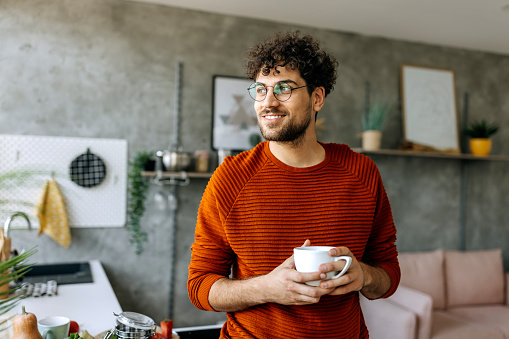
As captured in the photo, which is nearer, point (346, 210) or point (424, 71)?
point (346, 210)

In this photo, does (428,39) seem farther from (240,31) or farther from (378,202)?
(378,202)

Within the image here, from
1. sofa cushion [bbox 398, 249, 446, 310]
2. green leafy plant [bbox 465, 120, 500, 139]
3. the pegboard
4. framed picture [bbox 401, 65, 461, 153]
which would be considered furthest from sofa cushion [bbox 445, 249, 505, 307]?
the pegboard

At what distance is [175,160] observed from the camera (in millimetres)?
3096

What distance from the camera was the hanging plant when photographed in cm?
317

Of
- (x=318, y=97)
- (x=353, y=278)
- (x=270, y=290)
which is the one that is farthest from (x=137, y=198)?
(x=353, y=278)

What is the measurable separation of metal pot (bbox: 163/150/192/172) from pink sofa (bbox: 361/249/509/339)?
64.0 inches

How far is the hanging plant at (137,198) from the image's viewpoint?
317 centimetres

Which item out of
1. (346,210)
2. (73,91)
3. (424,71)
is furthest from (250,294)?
(424,71)

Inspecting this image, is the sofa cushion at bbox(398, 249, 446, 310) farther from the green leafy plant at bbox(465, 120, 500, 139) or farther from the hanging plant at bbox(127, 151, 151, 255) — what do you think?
the hanging plant at bbox(127, 151, 151, 255)

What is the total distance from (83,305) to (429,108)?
3.29 m

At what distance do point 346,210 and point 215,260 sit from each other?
391mm

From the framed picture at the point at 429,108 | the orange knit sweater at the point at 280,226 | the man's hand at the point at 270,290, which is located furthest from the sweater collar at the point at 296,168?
the framed picture at the point at 429,108

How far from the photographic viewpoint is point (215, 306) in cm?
117

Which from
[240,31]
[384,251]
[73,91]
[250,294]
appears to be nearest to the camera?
[250,294]
